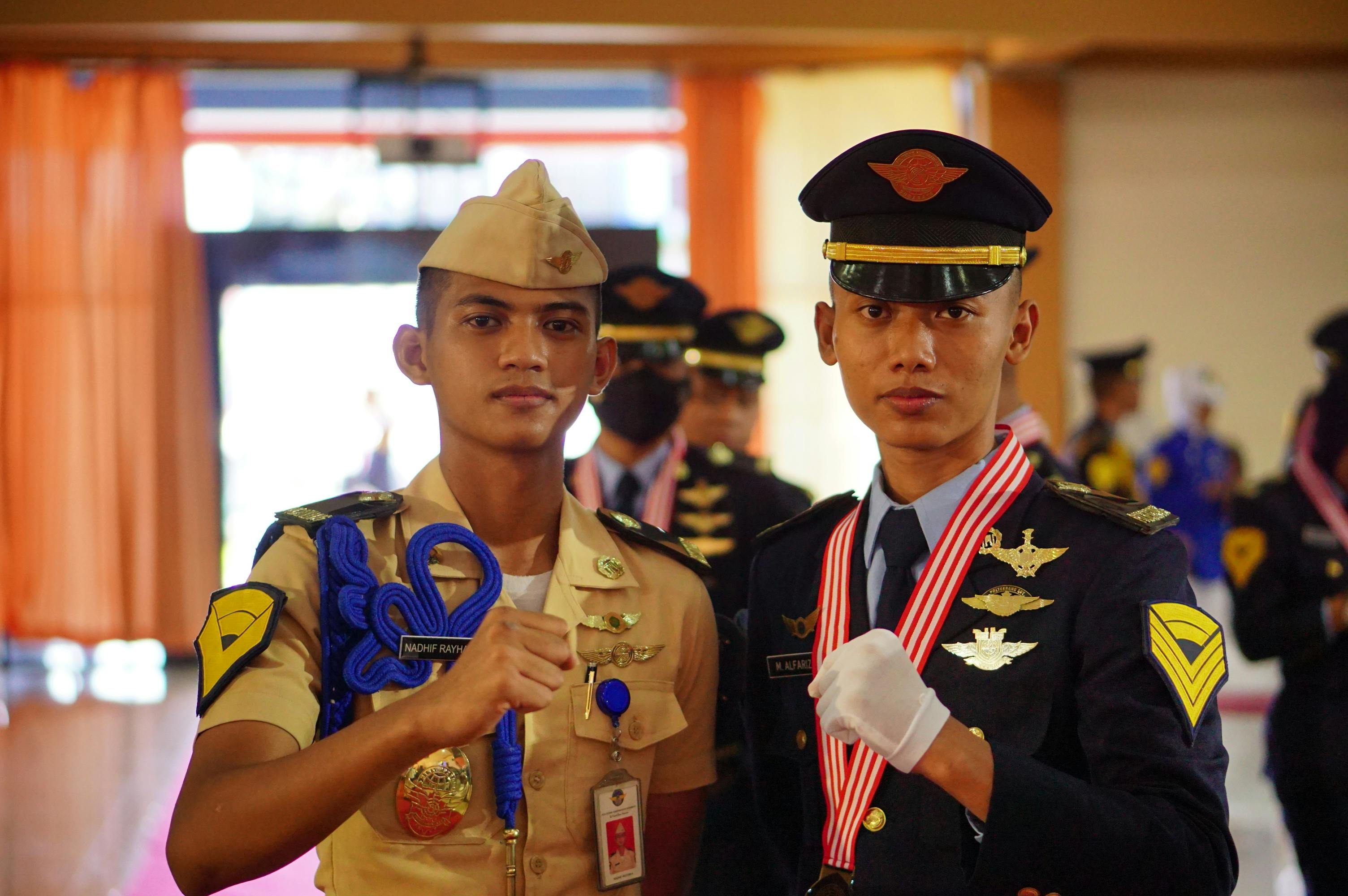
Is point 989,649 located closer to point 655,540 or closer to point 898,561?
point 898,561

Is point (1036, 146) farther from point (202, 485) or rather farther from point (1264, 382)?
point (202, 485)

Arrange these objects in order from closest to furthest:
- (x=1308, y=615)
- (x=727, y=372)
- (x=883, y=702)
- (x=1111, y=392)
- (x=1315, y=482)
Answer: (x=883, y=702) → (x=1308, y=615) → (x=1315, y=482) → (x=727, y=372) → (x=1111, y=392)

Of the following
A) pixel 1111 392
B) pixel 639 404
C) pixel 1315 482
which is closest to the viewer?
pixel 1315 482

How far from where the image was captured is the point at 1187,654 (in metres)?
1.41

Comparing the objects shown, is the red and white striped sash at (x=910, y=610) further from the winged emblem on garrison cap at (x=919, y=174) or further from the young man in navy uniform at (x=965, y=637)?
the winged emblem on garrison cap at (x=919, y=174)

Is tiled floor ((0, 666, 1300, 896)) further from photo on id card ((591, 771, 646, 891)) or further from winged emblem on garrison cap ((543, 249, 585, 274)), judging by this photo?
winged emblem on garrison cap ((543, 249, 585, 274))

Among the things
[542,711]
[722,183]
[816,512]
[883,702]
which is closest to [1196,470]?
[722,183]

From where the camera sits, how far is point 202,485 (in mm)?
7688

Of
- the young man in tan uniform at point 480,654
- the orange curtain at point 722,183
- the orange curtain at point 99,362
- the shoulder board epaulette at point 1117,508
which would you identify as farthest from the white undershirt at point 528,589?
the orange curtain at point 99,362

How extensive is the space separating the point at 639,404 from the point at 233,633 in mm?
2182

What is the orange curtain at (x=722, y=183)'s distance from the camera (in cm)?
772

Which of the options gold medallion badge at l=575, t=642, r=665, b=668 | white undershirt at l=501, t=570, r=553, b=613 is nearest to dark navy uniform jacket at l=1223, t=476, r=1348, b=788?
gold medallion badge at l=575, t=642, r=665, b=668

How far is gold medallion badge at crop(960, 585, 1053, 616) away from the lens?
150cm

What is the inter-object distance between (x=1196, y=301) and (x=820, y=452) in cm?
285
